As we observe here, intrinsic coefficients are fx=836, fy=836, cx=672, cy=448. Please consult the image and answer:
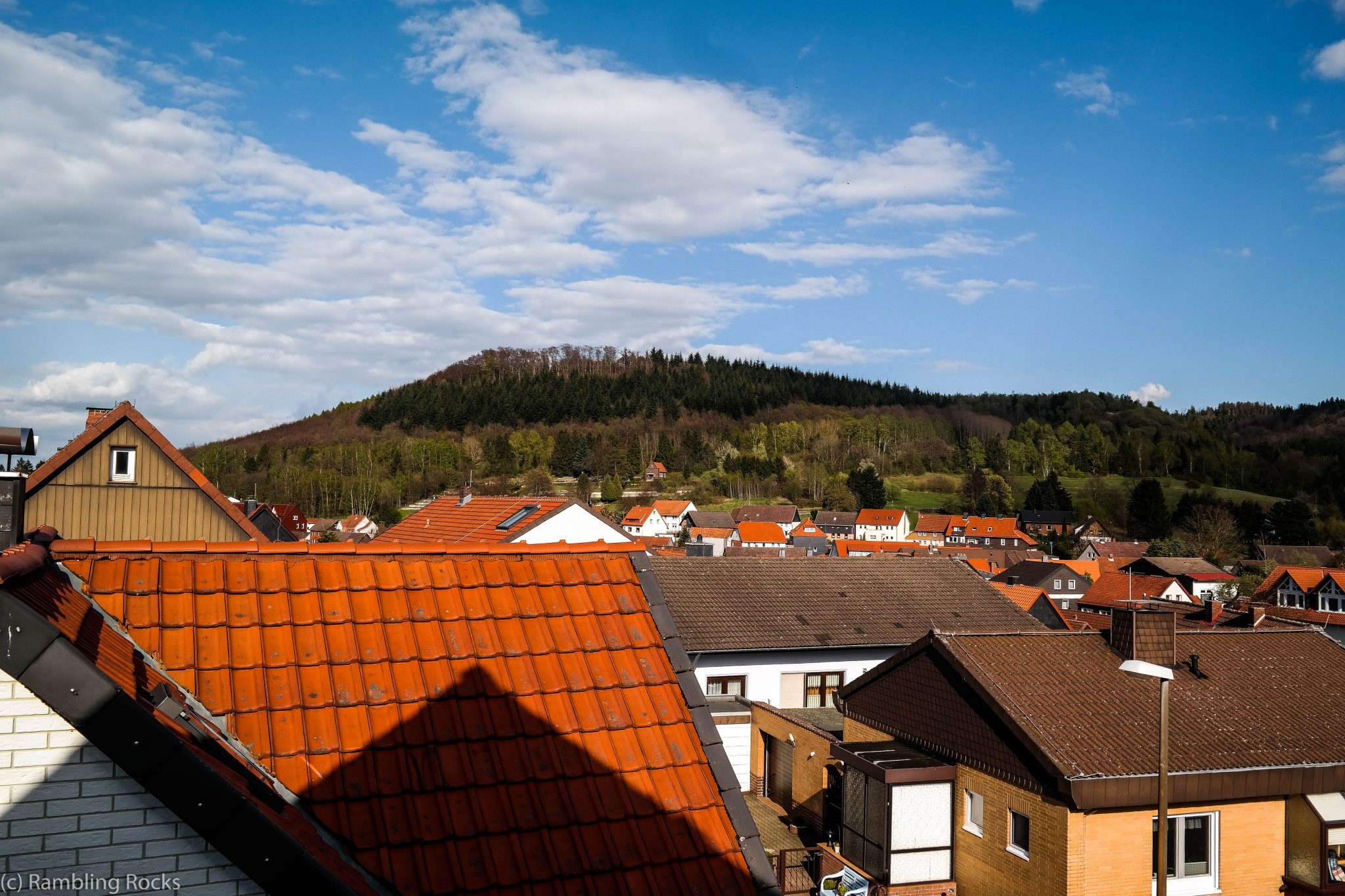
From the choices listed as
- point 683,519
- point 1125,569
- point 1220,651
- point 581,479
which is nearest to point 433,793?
point 1220,651

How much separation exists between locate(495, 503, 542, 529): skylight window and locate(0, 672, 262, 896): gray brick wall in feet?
80.4

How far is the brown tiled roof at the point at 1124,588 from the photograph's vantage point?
202 feet

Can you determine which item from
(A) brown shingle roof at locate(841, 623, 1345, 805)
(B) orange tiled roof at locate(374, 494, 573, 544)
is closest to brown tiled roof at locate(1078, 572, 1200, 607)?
(B) orange tiled roof at locate(374, 494, 573, 544)

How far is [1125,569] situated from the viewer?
261ft

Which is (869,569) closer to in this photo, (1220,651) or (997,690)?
(1220,651)

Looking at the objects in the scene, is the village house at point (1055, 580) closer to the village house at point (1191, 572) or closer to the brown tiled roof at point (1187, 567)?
the village house at point (1191, 572)

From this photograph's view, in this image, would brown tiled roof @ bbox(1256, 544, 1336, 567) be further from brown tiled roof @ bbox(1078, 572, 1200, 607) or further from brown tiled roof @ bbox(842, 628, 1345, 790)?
brown tiled roof @ bbox(842, 628, 1345, 790)

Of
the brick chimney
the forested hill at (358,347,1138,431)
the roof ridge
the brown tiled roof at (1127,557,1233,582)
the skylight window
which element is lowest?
the brown tiled roof at (1127,557,1233,582)

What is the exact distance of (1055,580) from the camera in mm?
71688

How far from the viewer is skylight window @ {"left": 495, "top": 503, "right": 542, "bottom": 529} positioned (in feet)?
A: 92.9

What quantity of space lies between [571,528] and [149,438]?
45.9ft

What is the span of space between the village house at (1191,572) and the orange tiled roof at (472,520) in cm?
6206

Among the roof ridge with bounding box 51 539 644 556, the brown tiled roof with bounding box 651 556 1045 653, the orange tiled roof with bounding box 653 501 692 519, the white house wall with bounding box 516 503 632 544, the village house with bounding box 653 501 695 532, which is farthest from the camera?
the orange tiled roof with bounding box 653 501 692 519

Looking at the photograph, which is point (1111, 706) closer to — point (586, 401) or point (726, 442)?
point (726, 442)
